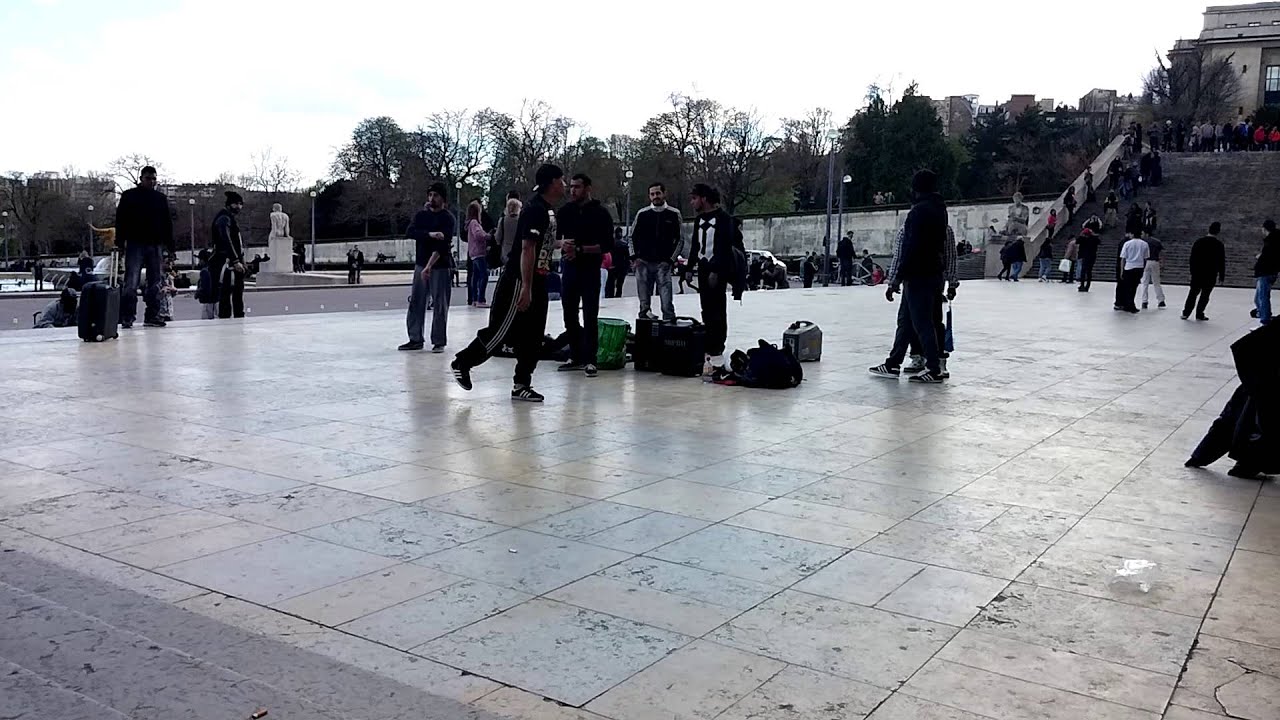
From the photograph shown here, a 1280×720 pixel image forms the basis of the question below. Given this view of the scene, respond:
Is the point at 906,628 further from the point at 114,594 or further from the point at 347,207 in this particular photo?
the point at 347,207

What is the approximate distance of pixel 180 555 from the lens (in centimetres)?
434

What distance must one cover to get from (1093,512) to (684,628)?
2777 mm

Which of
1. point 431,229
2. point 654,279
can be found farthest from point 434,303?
point 654,279

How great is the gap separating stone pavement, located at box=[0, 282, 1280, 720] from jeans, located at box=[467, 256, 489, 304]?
35.1ft

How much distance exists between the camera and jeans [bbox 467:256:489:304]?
19.6 metres

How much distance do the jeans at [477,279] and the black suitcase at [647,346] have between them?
9159 mm

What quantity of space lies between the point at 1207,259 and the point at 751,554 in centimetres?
1731

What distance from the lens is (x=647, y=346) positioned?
10656 millimetres

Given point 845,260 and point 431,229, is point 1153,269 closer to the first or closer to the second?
point 845,260

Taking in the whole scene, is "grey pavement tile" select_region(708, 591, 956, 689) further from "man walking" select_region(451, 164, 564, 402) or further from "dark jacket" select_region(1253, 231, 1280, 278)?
"dark jacket" select_region(1253, 231, 1280, 278)

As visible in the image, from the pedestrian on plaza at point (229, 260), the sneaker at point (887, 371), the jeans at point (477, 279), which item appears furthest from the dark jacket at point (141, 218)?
the sneaker at point (887, 371)

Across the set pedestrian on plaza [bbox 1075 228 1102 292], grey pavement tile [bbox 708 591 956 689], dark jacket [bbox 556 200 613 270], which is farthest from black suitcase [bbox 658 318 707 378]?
pedestrian on plaza [bbox 1075 228 1102 292]

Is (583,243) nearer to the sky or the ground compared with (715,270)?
nearer to the sky

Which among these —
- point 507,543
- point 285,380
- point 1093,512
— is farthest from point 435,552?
point 285,380
